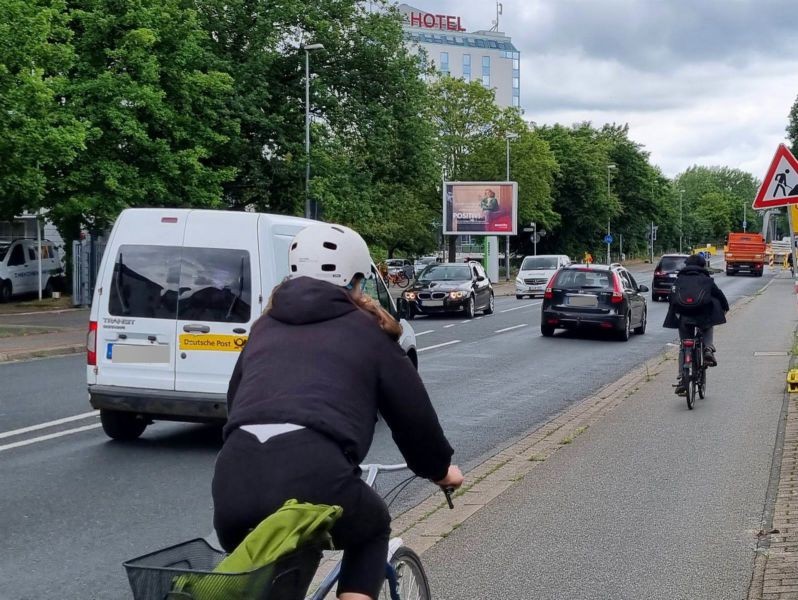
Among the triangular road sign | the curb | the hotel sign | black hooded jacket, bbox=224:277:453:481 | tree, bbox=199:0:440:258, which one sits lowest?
the curb

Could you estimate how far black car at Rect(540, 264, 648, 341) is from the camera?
77.6 feet

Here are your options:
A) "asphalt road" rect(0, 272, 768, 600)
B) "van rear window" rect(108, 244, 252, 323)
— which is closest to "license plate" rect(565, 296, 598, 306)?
"asphalt road" rect(0, 272, 768, 600)

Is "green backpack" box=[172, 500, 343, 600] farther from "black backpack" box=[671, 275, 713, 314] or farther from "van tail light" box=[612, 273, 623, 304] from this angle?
"van tail light" box=[612, 273, 623, 304]

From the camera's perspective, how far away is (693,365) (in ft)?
41.1

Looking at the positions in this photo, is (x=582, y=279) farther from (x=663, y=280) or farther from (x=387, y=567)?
(x=387, y=567)

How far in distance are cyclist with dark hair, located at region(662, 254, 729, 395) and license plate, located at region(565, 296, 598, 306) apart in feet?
35.3

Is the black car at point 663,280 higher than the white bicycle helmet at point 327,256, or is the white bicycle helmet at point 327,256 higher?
the white bicycle helmet at point 327,256

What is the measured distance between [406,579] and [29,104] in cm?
2267

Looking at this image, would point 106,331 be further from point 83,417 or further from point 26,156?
point 26,156

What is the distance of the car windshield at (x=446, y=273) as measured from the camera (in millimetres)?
32312

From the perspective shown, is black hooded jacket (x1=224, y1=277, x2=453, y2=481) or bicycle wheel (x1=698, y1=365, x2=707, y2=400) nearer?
black hooded jacket (x1=224, y1=277, x2=453, y2=481)

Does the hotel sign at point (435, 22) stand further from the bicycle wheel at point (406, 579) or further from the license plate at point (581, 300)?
the bicycle wheel at point (406, 579)

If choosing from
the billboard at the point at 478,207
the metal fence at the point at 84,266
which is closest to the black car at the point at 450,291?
the metal fence at the point at 84,266

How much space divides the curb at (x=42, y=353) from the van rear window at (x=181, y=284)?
9621 millimetres
